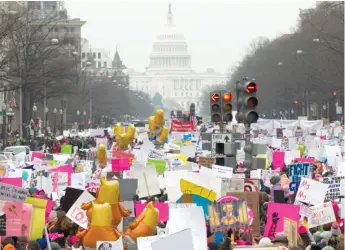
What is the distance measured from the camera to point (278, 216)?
18797 mm

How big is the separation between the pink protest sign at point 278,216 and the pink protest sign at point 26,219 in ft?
9.89

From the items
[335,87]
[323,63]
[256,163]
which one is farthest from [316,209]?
[323,63]

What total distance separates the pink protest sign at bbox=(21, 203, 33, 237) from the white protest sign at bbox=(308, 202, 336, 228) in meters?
3.50

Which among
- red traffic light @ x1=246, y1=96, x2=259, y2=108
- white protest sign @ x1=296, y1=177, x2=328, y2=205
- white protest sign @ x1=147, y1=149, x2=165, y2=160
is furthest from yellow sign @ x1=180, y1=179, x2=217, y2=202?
white protest sign @ x1=147, y1=149, x2=165, y2=160

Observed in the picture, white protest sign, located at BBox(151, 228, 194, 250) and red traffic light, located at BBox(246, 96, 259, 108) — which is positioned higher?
red traffic light, located at BBox(246, 96, 259, 108)

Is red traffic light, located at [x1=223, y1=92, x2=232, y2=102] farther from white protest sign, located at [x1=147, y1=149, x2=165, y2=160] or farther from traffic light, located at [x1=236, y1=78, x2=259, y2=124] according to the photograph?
traffic light, located at [x1=236, y1=78, x2=259, y2=124]

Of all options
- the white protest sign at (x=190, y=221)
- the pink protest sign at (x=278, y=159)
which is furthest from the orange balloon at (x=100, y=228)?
the pink protest sign at (x=278, y=159)

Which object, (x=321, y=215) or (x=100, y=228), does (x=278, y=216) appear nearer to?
(x=321, y=215)

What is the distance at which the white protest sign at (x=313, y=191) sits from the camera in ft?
68.6

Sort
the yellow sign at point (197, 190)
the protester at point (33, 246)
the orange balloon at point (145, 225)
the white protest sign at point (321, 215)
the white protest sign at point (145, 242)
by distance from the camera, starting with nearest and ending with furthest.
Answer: the white protest sign at point (145, 242) → the protester at point (33, 246) → the orange balloon at point (145, 225) → the white protest sign at point (321, 215) → the yellow sign at point (197, 190)

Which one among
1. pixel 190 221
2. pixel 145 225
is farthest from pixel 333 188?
pixel 190 221

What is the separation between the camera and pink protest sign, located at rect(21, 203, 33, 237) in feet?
58.4

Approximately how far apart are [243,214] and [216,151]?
446 inches

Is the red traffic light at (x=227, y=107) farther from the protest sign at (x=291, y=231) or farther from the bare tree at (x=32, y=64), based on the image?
the bare tree at (x=32, y=64)
